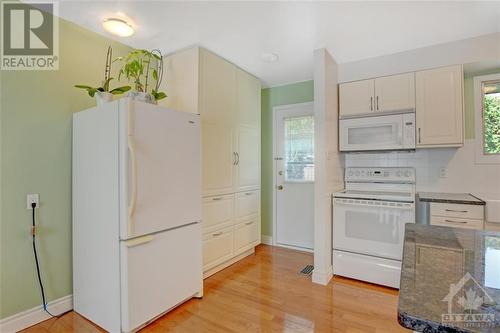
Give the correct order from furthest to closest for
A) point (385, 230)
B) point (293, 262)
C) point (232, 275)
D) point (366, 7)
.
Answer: point (293, 262) → point (232, 275) → point (385, 230) → point (366, 7)

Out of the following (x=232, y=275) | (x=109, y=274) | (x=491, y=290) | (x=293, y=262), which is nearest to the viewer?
(x=491, y=290)

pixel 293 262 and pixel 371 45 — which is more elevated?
pixel 371 45

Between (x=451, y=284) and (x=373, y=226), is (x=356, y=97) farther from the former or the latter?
(x=451, y=284)

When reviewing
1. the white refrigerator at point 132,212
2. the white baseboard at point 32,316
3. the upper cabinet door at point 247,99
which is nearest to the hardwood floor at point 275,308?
the white baseboard at point 32,316

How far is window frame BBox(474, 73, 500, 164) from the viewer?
2613mm

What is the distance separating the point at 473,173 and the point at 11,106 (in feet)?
13.9

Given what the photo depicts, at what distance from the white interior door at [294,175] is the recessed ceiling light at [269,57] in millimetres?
980

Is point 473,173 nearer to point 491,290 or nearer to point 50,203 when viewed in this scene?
point 491,290

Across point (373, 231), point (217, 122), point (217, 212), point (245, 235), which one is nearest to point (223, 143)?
point (217, 122)

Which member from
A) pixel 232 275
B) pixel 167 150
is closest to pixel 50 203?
Result: pixel 167 150

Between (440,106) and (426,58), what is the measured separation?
0.53 metres

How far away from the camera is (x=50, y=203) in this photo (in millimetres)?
2049

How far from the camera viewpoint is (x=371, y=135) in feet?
9.49

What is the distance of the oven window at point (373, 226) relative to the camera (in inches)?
98.9
